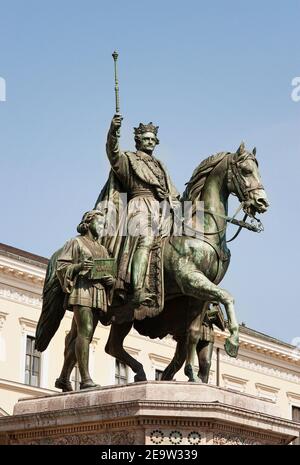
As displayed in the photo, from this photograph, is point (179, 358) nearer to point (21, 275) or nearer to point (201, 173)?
point (201, 173)

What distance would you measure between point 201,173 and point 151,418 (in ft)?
13.7

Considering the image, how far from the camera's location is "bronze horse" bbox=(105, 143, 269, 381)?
61.4 feet

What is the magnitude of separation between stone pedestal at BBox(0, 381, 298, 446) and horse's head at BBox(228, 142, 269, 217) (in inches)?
113

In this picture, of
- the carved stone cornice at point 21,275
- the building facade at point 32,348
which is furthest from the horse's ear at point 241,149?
the carved stone cornice at point 21,275

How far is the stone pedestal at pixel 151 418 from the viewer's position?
1705 cm

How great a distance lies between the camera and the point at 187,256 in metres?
18.8

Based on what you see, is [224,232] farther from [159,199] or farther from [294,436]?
[294,436]

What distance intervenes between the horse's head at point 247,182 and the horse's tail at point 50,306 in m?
2.76

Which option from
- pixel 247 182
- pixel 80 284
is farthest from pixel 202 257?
pixel 80 284

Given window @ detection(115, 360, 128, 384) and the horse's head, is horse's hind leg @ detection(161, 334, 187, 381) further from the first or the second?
window @ detection(115, 360, 128, 384)

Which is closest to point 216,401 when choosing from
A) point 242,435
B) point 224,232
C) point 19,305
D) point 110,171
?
point 242,435

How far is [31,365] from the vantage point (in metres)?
46.8

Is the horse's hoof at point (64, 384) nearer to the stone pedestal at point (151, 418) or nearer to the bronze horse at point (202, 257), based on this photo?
the bronze horse at point (202, 257)

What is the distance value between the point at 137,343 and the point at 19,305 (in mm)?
6081
